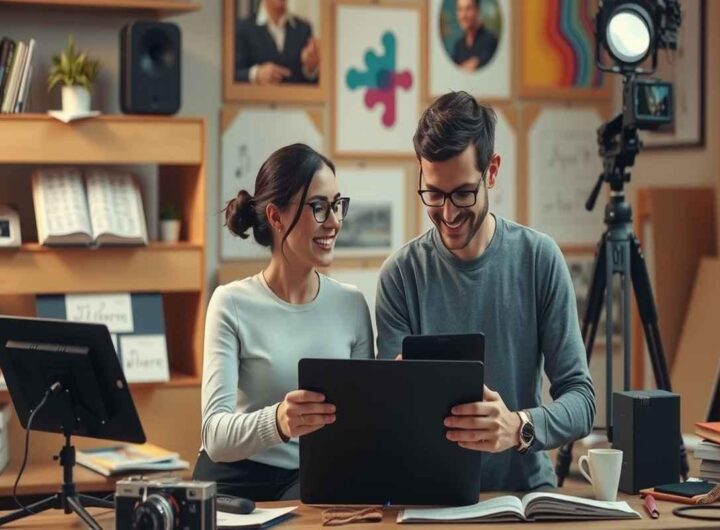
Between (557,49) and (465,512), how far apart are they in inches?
133

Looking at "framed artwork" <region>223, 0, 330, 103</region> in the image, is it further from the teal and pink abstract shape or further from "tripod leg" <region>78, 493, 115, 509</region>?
"tripod leg" <region>78, 493, 115, 509</region>

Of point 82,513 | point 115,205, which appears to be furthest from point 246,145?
point 82,513

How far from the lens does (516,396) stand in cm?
255

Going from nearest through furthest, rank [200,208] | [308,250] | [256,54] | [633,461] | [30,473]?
1. [633,461]
2. [308,250]
3. [30,473]
4. [200,208]
5. [256,54]

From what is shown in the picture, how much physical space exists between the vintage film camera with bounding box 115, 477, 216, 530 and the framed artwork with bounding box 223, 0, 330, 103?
287cm

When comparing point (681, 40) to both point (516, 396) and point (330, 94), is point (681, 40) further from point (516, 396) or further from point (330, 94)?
point (516, 396)

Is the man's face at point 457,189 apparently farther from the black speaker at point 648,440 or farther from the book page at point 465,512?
the book page at point 465,512

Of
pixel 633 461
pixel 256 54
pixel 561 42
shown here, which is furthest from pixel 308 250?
pixel 561 42

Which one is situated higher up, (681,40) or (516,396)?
(681,40)

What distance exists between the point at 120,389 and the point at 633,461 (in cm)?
104

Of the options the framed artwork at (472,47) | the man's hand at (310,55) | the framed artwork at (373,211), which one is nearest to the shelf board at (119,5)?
the man's hand at (310,55)

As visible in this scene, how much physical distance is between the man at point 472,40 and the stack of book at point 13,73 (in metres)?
1.83

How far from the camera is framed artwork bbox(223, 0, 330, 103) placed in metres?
4.65

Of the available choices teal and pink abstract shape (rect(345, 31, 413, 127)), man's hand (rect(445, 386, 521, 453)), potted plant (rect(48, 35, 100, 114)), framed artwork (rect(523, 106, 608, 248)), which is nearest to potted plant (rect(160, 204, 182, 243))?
potted plant (rect(48, 35, 100, 114))
